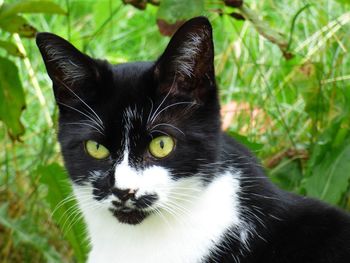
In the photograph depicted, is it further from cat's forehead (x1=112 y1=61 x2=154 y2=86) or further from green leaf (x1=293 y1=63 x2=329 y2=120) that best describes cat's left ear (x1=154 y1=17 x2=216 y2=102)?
green leaf (x1=293 y1=63 x2=329 y2=120)

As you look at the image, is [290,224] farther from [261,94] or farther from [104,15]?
[104,15]

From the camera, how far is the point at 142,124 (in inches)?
68.9

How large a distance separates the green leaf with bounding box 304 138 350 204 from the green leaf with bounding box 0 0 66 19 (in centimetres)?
112

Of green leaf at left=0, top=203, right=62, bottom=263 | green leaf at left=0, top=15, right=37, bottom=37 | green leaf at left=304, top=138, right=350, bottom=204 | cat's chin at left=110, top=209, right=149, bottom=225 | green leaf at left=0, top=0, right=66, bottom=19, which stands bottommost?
green leaf at left=0, top=203, right=62, bottom=263

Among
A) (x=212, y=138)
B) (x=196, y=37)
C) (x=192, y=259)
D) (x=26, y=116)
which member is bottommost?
(x=26, y=116)

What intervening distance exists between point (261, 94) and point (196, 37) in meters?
1.30

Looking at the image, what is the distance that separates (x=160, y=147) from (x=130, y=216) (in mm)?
201

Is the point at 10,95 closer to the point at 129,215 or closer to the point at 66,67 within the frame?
the point at 66,67

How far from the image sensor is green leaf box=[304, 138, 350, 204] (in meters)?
2.41

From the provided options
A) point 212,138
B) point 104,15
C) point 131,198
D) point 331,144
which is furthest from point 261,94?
point 131,198

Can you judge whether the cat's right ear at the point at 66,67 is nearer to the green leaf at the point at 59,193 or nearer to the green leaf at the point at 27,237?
the green leaf at the point at 59,193

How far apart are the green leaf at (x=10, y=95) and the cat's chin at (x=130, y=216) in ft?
2.44

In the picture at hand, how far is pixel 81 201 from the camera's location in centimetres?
192

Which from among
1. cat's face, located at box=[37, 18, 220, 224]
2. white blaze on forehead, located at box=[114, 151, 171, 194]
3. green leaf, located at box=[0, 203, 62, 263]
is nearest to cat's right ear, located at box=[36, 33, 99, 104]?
cat's face, located at box=[37, 18, 220, 224]
